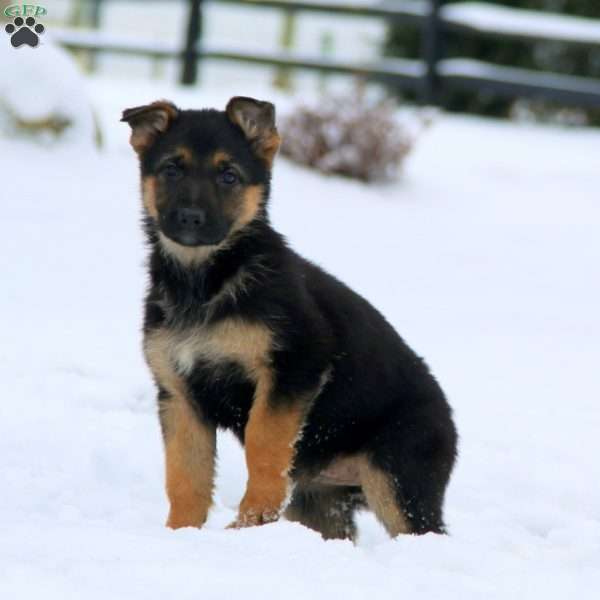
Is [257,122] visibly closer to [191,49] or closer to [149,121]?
[149,121]

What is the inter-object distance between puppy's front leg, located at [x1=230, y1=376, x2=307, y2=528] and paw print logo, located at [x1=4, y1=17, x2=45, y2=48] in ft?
23.8

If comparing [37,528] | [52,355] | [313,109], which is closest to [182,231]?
[37,528]

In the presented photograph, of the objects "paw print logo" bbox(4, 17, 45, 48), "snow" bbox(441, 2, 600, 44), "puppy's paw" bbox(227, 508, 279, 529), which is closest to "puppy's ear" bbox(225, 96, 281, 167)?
"puppy's paw" bbox(227, 508, 279, 529)

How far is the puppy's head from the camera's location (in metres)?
4.95

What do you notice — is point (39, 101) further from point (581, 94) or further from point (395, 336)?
point (581, 94)

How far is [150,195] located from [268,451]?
112 cm

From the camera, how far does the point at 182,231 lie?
4918 millimetres

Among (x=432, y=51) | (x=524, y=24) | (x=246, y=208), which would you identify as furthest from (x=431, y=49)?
(x=246, y=208)

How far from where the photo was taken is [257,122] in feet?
17.1

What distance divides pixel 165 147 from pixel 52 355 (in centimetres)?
294

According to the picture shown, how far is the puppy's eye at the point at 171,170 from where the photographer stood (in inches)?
198

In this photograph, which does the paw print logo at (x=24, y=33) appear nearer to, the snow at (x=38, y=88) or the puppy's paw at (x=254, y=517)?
the snow at (x=38, y=88)

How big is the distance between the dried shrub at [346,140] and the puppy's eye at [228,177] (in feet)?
29.7

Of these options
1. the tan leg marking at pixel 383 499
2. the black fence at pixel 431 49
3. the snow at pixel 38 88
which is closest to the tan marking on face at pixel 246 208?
the tan leg marking at pixel 383 499
